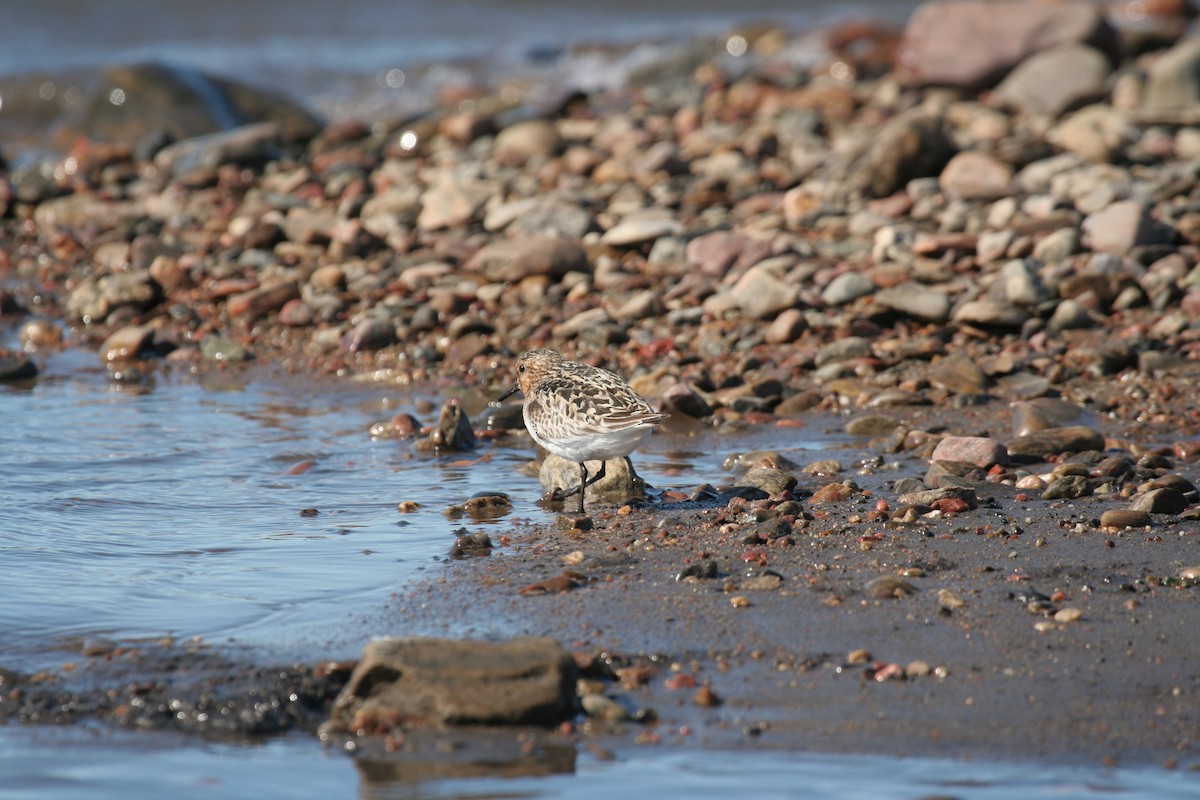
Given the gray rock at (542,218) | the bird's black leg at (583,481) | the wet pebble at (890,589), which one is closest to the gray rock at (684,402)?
the bird's black leg at (583,481)

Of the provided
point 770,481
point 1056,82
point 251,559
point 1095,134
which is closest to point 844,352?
point 770,481

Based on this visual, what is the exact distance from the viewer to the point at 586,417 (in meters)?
7.55

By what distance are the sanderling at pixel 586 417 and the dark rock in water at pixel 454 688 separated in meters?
2.27

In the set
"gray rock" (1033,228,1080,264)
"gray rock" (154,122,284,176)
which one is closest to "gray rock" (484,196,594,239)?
"gray rock" (1033,228,1080,264)

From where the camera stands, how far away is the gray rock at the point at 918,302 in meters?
11.0

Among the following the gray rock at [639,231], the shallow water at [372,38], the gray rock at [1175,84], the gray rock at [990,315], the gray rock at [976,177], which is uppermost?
the shallow water at [372,38]

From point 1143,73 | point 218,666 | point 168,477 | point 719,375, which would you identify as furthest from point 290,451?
point 1143,73

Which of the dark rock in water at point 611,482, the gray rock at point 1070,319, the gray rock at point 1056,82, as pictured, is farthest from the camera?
the gray rock at point 1056,82

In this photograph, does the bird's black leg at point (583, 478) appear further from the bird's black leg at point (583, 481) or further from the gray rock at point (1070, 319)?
the gray rock at point (1070, 319)

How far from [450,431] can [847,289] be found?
12.3 ft

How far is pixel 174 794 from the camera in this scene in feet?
16.0

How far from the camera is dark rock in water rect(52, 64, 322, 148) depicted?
825 inches

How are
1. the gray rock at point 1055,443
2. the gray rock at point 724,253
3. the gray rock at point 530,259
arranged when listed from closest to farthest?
the gray rock at point 1055,443 → the gray rock at point 724,253 → the gray rock at point 530,259

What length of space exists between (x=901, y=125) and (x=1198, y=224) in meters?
3.42
